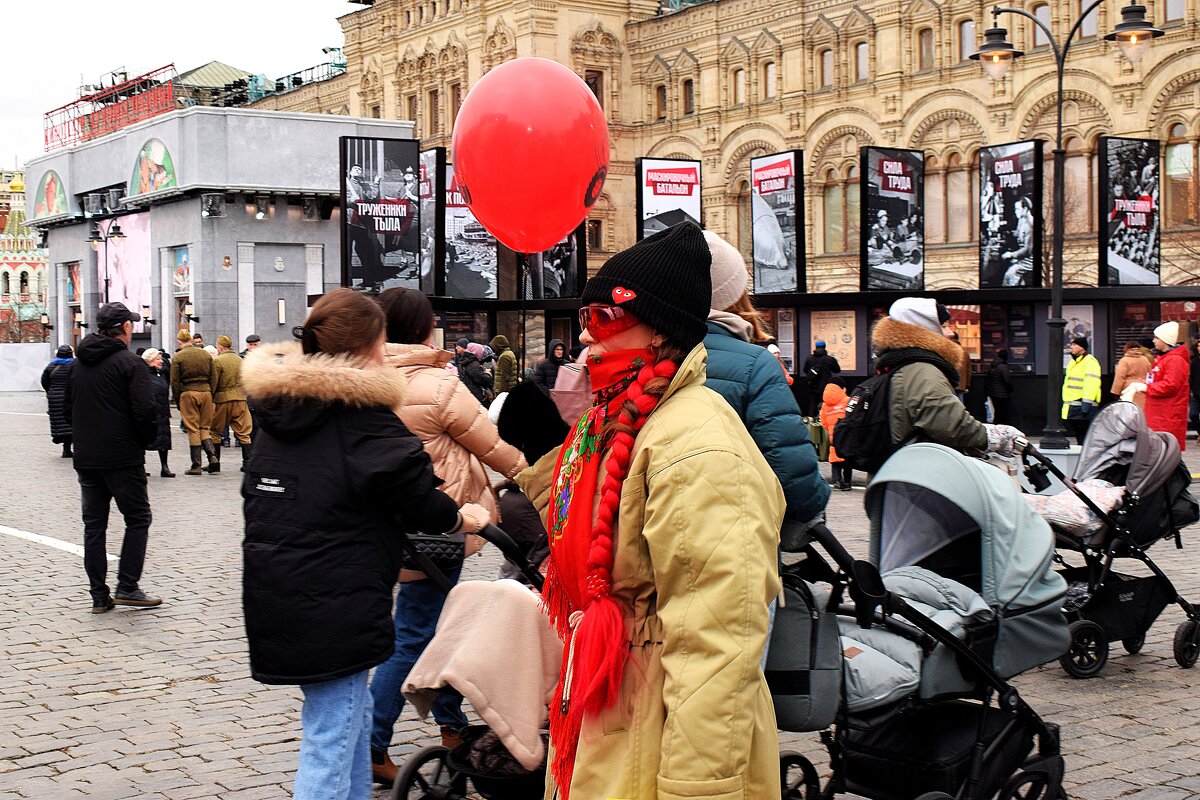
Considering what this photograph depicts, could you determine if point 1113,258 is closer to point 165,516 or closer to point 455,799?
point 165,516

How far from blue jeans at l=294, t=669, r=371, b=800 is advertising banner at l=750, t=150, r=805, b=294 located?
75.9ft

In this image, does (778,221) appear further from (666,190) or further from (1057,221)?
(1057,221)

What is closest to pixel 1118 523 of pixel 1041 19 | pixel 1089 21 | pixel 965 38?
pixel 1089 21

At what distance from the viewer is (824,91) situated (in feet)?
163

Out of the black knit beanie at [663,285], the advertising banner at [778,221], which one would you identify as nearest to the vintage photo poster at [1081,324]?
the advertising banner at [778,221]

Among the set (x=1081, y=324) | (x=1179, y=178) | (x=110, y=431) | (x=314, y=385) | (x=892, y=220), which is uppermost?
(x=1179, y=178)

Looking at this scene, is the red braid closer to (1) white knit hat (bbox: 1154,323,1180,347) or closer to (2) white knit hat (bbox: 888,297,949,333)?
(2) white knit hat (bbox: 888,297,949,333)

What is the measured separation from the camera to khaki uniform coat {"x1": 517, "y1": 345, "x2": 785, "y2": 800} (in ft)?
8.83

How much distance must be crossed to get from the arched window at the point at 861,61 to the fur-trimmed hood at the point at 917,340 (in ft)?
145

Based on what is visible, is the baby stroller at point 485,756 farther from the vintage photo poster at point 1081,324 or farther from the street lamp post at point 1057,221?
the vintage photo poster at point 1081,324

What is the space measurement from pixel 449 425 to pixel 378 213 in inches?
920

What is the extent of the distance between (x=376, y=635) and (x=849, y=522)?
9.57 meters

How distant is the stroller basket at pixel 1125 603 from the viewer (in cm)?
691

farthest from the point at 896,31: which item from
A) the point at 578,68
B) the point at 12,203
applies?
the point at 12,203
